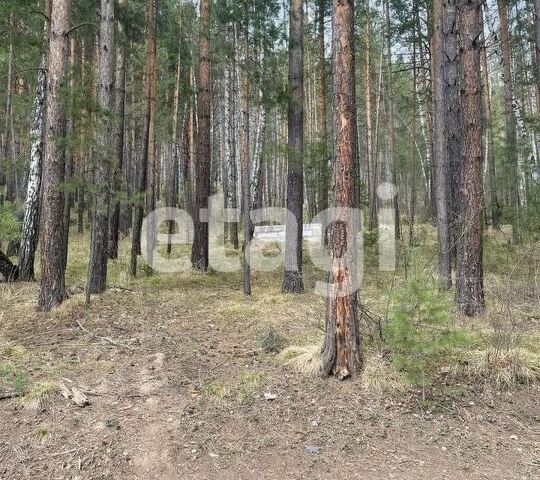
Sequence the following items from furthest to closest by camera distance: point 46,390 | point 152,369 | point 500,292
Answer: point 500,292 → point 152,369 → point 46,390

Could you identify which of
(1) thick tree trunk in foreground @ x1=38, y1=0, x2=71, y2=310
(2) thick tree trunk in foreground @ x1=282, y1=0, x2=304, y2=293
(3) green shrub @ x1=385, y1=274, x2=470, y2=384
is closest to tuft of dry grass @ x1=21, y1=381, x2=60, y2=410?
(1) thick tree trunk in foreground @ x1=38, y1=0, x2=71, y2=310

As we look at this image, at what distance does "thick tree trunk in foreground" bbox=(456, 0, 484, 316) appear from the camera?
20.1ft

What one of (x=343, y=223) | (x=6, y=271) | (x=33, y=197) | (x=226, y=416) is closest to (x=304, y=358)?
(x=226, y=416)

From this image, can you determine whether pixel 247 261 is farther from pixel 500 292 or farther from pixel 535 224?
pixel 535 224

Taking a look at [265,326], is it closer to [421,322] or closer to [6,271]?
[421,322]

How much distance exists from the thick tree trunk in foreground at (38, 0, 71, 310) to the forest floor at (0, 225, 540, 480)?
88 cm

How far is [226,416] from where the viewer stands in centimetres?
373

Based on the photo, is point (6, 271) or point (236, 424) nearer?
point (236, 424)

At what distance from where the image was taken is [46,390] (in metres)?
3.90

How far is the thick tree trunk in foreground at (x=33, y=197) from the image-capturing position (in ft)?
27.5

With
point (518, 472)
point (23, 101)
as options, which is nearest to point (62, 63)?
point (518, 472)

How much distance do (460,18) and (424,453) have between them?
5897mm

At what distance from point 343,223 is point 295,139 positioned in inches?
177

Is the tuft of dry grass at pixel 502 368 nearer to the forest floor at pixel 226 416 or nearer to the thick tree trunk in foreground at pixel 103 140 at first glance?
the forest floor at pixel 226 416
